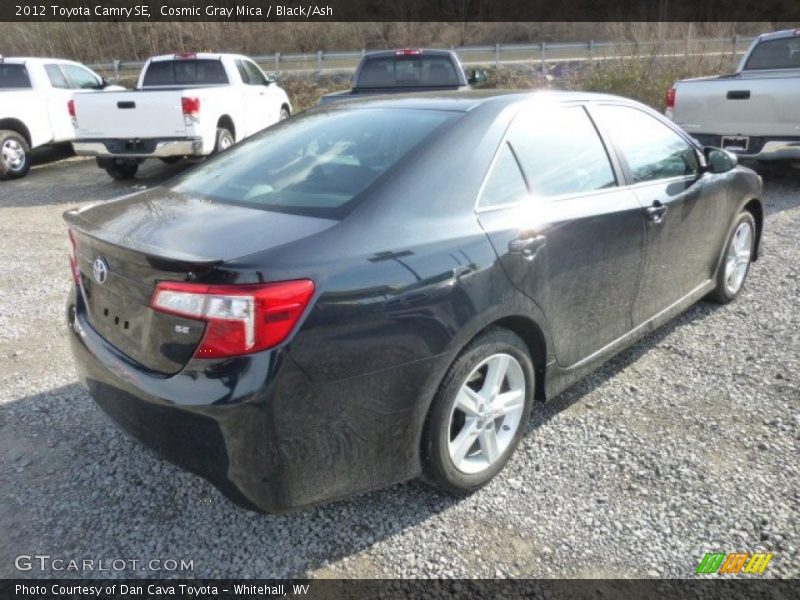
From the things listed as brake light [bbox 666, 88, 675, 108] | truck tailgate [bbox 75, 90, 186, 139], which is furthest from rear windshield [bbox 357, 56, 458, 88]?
brake light [bbox 666, 88, 675, 108]

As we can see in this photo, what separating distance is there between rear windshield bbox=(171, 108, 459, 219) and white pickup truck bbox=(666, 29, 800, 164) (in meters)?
6.28

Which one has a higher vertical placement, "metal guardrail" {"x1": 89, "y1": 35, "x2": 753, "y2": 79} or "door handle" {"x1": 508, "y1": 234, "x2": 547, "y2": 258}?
"metal guardrail" {"x1": 89, "y1": 35, "x2": 753, "y2": 79}

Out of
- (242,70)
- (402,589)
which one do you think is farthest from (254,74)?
(402,589)

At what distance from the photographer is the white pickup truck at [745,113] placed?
7262 mm

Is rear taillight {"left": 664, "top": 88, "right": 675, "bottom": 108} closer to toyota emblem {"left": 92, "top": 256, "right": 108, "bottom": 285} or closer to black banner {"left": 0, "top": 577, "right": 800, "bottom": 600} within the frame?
black banner {"left": 0, "top": 577, "right": 800, "bottom": 600}

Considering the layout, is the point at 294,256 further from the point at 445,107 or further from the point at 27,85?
the point at 27,85

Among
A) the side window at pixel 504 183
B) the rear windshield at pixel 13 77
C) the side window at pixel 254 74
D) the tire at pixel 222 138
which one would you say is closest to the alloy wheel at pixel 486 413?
the side window at pixel 504 183

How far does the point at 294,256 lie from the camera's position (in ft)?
6.55

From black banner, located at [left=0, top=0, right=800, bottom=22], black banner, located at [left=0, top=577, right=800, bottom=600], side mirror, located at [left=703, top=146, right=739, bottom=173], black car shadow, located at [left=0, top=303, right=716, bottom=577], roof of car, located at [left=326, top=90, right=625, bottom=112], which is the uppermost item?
black banner, located at [left=0, top=0, right=800, bottom=22]

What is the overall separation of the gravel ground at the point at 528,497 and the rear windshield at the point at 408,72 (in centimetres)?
683

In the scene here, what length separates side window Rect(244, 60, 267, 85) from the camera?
37.3 ft

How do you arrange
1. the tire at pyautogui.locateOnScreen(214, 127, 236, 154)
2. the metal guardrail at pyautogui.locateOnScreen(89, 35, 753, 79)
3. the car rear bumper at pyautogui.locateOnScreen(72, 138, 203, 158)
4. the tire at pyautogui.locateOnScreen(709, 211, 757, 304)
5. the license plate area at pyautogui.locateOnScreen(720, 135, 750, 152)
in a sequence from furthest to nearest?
the metal guardrail at pyautogui.locateOnScreen(89, 35, 753, 79), the tire at pyautogui.locateOnScreen(214, 127, 236, 154), the car rear bumper at pyautogui.locateOnScreen(72, 138, 203, 158), the license plate area at pyautogui.locateOnScreen(720, 135, 750, 152), the tire at pyautogui.locateOnScreen(709, 211, 757, 304)

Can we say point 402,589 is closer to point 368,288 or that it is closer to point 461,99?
point 368,288

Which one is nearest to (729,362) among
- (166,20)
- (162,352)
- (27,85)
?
(162,352)
